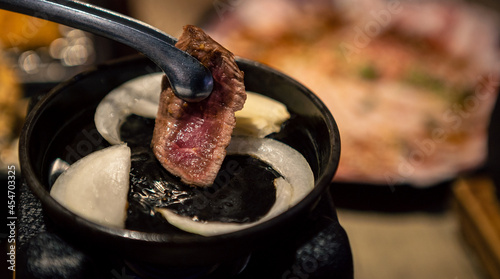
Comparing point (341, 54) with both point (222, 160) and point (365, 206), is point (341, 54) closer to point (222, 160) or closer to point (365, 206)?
point (365, 206)

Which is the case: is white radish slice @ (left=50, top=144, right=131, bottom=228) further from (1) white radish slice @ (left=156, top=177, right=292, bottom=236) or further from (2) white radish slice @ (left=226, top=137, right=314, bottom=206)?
(2) white radish slice @ (left=226, top=137, right=314, bottom=206)

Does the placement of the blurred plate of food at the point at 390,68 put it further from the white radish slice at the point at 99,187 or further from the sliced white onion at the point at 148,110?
the white radish slice at the point at 99,187

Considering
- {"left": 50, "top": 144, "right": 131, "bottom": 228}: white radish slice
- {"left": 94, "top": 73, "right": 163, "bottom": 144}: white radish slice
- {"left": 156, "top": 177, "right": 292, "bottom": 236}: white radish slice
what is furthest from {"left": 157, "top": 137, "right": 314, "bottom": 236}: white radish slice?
{"left": 94, "top": 73, "right": 163, "bottom": 144}: white radish slice

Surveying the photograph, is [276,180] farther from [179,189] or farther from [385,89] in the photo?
[385,89]

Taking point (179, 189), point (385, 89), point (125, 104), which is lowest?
point (385, 89)

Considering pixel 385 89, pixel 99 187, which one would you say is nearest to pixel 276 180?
pixel 99 187

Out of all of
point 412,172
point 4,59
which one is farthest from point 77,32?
point 412,172

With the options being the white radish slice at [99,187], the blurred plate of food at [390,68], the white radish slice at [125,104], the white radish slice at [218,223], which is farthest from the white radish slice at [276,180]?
the blurred plate of food at [390,68]

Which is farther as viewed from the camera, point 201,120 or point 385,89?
point 385,89
